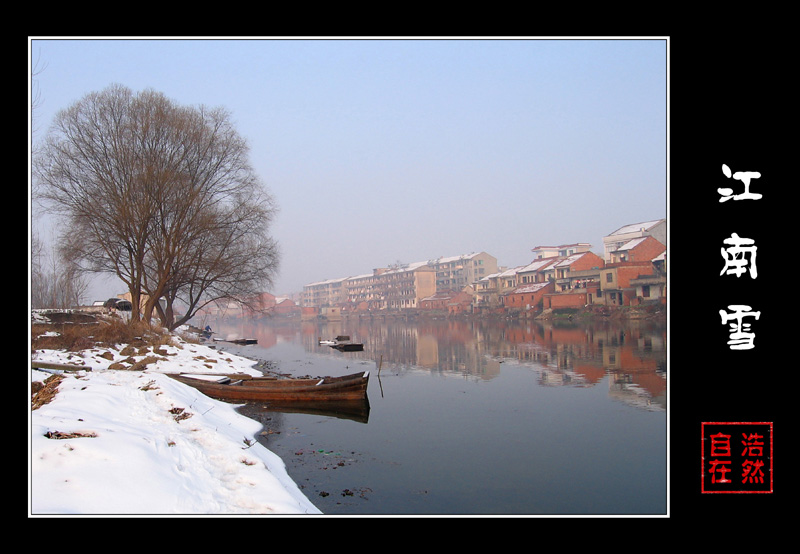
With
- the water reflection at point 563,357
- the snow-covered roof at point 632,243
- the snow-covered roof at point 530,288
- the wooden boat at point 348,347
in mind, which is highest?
the snow-covered roof at point 632,243

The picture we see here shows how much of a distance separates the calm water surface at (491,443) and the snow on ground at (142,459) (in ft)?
3.68

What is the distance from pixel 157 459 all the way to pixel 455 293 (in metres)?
76.9

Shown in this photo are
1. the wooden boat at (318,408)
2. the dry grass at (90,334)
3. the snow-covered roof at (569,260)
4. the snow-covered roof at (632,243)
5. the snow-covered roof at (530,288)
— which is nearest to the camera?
the wooden boat at (318,408)

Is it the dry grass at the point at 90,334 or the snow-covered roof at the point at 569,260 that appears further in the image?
the snow-covered roof at the point at 569,260

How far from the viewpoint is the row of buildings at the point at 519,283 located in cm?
5162

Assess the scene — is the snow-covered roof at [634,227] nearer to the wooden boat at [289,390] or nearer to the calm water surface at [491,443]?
the calm water surface at [491,443]

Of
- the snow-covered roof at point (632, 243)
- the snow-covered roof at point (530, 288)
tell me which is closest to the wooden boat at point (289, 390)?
the snow-covered roof at point (632, 243)

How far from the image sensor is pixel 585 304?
181 feet

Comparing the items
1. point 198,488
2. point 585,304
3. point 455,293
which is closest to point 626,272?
point 585,304

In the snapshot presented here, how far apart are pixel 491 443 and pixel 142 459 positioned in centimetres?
702

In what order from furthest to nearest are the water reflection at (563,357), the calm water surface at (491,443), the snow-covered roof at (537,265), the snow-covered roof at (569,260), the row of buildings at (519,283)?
the snow-covered roof at (537,265) < the snow-covered roof at (569,260) < the row of buildings at (519,283) < the water reflection at (563,357) < the calm water surface at (491,443)

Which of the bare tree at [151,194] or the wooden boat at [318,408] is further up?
the bare tree at [151,194]
